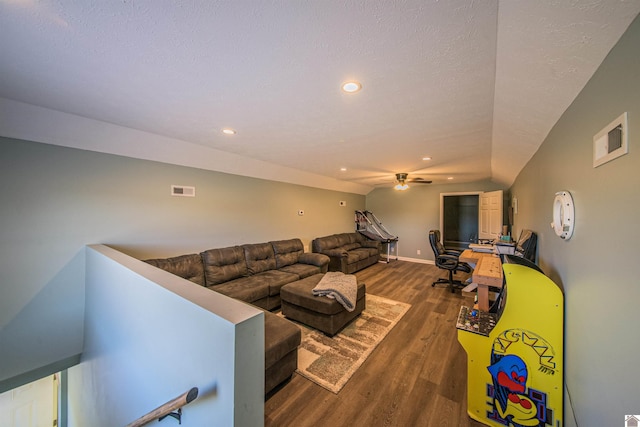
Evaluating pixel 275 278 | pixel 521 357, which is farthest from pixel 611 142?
pixel 275 278

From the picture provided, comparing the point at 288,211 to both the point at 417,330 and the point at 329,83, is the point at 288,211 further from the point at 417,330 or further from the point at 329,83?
the point at 329,83

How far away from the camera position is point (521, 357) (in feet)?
4.82

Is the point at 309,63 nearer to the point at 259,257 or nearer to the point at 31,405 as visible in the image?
the point at 259,257

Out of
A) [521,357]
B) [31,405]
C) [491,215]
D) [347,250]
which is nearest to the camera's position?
[521,357]

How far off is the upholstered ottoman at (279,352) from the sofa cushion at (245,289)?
0.98 m

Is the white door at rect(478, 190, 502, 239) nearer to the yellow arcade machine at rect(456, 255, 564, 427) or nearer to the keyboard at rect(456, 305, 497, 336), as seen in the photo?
the keyboard at rect(456, 305, 497, 336)

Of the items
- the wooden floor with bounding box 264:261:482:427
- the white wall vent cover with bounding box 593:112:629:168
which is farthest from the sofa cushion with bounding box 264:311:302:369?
the white wall vent cover with bounding box 593:112:629:168

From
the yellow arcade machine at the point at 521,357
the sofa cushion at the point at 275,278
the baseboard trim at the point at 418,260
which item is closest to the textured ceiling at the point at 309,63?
the yellow arcade machine at the point at 521,357

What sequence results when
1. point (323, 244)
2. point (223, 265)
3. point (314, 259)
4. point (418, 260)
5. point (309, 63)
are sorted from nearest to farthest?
point (309, 63) < point (223, 265) < point (314, 259) < point (323, 244) < point (418, 260)

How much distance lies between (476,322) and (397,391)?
924 millimetres

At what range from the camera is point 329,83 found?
4.81 feet

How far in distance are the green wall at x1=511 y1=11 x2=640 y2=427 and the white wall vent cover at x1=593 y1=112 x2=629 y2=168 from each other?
0.10ft

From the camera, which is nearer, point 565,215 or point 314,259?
point 565,215

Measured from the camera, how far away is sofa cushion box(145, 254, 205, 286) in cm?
287
